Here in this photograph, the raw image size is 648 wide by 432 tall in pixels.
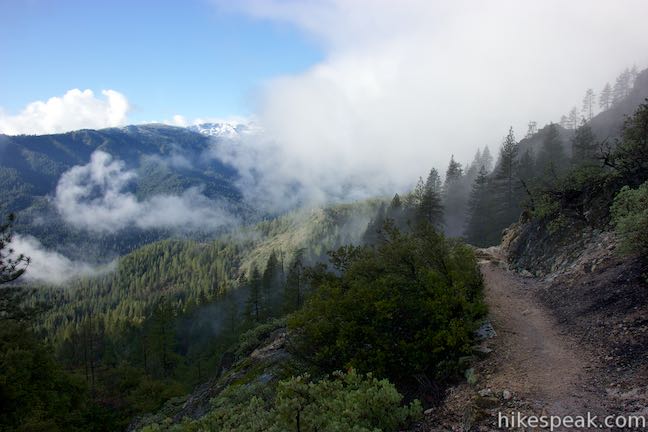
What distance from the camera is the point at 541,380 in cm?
1077

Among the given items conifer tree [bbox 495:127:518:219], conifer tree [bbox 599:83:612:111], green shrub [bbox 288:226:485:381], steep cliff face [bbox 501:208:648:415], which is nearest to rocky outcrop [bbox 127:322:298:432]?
green shrub [bbox 288:226:485:381]

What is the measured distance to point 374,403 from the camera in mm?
8531

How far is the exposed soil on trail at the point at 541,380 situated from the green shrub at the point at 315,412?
2.37 m

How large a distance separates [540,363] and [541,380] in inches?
56.5

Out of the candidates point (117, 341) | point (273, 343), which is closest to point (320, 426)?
point (273, 343)

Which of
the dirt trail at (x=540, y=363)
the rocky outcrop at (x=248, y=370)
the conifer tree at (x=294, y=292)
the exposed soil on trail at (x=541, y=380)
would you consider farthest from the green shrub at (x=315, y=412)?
the conifer tree at (x=294, y=292)

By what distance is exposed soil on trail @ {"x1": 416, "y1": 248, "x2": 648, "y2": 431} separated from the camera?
902 cm

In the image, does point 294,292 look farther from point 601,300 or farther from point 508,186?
point 601,300

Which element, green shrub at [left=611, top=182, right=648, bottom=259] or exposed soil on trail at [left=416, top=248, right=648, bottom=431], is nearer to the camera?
exposed soil on trail at [left=416, top=248, right=648, bottom=431]

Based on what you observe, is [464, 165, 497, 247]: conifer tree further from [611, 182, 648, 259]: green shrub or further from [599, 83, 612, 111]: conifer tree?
[599, 83, 612, 111]: conifer tree

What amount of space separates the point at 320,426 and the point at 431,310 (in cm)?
719

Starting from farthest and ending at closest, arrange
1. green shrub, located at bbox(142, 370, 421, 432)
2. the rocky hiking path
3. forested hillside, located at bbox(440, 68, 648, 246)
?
forested hillside, located at bbox(440, 68, 648, 246) → the rocky hiking path → green shrub, located at bbox(142, 370, 421, 432)

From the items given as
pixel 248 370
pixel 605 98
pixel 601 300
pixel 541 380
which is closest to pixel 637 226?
pixel 601 300

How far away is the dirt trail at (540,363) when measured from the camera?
9328 mm
